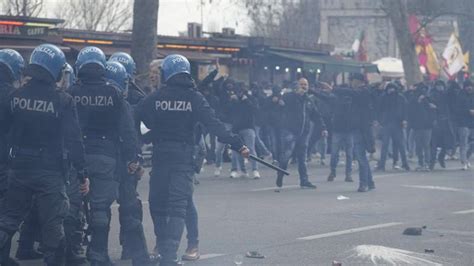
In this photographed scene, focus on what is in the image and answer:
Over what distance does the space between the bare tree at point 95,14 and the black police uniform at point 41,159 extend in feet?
143

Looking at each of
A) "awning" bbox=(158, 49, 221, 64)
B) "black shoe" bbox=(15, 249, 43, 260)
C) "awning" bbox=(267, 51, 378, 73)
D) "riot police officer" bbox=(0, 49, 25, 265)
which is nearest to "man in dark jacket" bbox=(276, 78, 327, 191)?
"black shoe" bbox=(15, 249, 43, 260)

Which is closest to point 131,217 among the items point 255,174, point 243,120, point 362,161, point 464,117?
point 362,161

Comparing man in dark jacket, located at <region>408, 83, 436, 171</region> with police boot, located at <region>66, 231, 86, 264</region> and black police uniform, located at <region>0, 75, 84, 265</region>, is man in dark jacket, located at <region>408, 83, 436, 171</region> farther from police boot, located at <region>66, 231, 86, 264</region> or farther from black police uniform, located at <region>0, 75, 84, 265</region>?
black police uniform, located at <region>0, 75, 84, 265</region>

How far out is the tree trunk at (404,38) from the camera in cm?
3668

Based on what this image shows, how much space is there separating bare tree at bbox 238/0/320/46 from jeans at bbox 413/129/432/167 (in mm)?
36686

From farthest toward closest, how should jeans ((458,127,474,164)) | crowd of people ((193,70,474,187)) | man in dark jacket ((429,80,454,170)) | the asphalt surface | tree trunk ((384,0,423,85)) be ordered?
tree trunk ((384,0,423,85)) → man in dark jacket ((429,80,454,170)) → jeans ((458,127,474,164)) → crowd of people ((193,70,474,187)) → the asphalt surface

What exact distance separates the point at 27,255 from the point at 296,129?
326 inches

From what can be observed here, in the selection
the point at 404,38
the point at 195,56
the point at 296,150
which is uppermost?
the point at 404,38

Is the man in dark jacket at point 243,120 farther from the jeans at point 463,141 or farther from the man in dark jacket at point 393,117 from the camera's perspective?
the jeans at point 463,141

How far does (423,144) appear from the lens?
21.8 metres

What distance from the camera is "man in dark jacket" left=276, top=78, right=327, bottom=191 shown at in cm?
1748

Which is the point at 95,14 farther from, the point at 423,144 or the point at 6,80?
the point at 6,80

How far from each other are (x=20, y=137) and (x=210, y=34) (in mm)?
22834

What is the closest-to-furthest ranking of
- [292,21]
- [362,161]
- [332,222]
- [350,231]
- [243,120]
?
[350,231], [332,222], [362,161], [243,120], [292,21]
